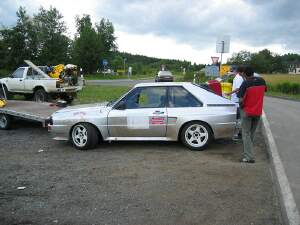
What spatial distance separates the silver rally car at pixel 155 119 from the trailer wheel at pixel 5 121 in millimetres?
2813

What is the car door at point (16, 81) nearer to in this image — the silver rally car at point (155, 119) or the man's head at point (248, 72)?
the silver rally car at point (155, 119)

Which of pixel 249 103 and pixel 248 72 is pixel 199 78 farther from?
pixel 249 103

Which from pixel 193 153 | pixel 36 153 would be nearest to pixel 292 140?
pixel 193 153

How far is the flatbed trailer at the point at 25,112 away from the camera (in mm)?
9398

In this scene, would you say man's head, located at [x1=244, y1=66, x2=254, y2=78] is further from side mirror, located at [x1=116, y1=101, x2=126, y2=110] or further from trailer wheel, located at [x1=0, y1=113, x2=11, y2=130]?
trailer wheel, located at [x1=0, y1=113, x2=11, y2=130]

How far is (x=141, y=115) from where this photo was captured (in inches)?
316

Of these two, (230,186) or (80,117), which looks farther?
(80,117)

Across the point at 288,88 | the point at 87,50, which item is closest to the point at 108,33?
the point at 87,50

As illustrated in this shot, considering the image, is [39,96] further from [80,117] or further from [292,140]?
[292,140]

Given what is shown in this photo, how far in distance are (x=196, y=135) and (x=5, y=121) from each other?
5595 mm

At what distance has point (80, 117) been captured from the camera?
820 cm

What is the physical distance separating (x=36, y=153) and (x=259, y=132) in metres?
5.70

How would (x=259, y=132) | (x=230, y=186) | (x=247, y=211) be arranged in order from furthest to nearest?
1. (x=259, y=132)
2. (x=230, y=186)
3. (x=247, y=211)

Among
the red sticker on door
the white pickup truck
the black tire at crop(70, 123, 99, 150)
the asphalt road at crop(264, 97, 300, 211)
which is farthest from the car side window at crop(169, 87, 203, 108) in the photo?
the white pickup truck
